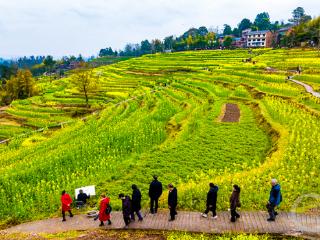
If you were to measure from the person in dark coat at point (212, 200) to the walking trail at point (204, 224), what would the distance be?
9.3 inches

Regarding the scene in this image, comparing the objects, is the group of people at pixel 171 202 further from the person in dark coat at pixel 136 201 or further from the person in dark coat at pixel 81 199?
the person in dark coat at pixel 81 199

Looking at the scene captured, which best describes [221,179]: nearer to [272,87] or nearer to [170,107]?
[170,107]

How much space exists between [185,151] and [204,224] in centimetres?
899

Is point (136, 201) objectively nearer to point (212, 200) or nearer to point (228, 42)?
point (212, 200)

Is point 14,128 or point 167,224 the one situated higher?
point 167,224

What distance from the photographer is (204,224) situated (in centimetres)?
1296

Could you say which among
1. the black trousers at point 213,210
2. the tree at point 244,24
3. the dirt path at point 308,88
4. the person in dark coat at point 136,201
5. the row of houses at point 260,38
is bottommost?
the dirt path at point 308,88

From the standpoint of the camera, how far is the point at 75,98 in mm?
57219

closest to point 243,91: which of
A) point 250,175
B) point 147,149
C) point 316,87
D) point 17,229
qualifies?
point 316,87

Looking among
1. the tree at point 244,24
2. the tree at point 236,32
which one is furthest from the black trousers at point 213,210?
the tree at point 244,24

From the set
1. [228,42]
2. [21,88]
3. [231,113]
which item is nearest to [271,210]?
[231,113]

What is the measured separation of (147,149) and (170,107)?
13245 mm

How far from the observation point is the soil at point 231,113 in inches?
1139

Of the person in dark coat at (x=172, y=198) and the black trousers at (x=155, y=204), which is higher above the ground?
the person in dark coat at (x=172, y=198)
